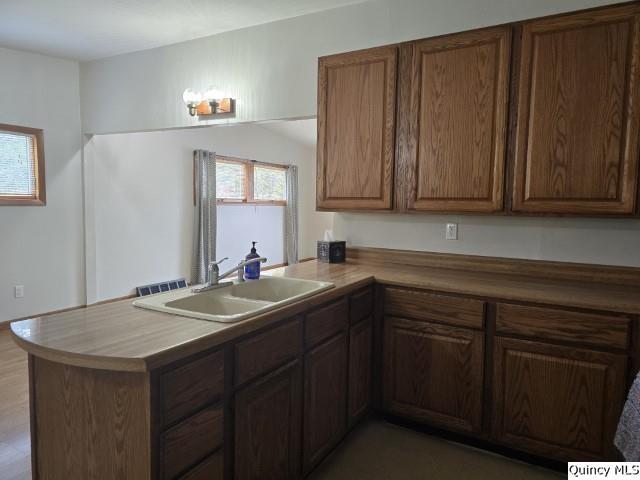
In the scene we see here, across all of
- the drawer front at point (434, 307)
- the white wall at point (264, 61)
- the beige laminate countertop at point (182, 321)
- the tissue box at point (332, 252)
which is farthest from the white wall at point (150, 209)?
the drawer front at point (434, 307)

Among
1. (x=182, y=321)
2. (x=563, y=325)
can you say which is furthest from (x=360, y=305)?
(x=182, y=321)

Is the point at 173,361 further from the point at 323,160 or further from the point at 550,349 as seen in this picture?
the point at 323,160

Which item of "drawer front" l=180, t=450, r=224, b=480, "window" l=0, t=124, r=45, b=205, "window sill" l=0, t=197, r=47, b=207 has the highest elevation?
"window" l=0, t=124, r=45, b=205

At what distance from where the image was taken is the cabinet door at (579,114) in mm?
1947

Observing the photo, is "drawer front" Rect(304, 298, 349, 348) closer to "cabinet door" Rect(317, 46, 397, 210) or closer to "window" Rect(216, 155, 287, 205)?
"cabinet door" Rect(317, 46, 397, 210)

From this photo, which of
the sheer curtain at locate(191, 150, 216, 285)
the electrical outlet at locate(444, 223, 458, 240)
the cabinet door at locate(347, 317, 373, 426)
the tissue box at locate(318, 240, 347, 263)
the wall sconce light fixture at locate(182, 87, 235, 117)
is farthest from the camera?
the sheer curtain at locate(191, 150, 216, 285)

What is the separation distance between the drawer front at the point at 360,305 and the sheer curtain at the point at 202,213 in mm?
3757

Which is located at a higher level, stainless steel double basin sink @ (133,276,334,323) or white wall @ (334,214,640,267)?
white wall @ (334,214,640,267)

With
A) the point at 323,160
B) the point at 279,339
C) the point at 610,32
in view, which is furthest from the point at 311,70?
the point at 279,339

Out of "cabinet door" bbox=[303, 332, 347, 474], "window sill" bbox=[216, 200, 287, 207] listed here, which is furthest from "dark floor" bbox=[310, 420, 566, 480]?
"window sill" bbox=[216, 200, 287, 207]

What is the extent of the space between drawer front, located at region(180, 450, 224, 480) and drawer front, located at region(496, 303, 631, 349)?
1.37 meters

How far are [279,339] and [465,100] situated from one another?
1629mm

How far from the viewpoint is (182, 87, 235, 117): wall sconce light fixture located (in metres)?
3.46
